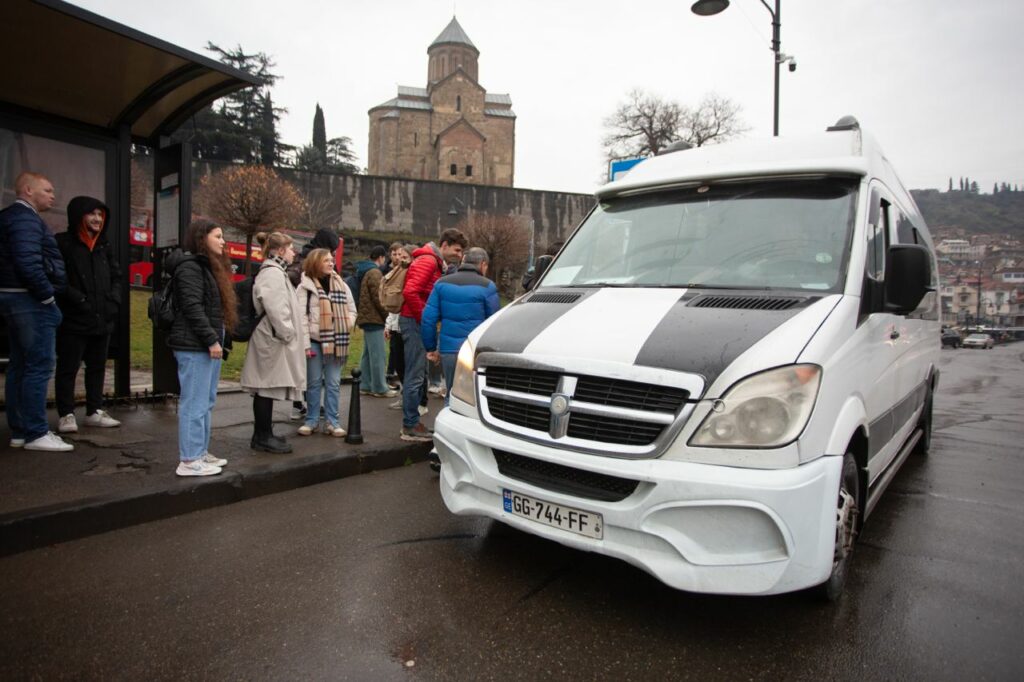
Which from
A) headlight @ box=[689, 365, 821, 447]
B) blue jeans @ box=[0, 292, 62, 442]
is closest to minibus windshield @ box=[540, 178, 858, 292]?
headlight @ box=[689, 365, 821, 447]

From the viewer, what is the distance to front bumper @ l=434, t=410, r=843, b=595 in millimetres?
2559

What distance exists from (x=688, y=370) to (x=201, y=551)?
298 centimetres

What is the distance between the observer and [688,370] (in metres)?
2.74

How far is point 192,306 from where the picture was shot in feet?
14.8

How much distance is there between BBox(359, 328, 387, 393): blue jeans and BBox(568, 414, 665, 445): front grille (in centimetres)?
556

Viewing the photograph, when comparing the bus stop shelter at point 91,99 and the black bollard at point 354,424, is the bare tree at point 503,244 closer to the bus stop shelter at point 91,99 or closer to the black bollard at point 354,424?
the bus stop shelter at point 91,99

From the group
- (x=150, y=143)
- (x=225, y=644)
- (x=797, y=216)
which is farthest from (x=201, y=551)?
(x=150, y=143)

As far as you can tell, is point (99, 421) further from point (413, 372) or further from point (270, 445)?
point (413, 372)

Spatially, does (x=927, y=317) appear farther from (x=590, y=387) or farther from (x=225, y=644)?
(x=225, y=644)

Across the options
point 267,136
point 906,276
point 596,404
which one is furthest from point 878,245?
point 267,136

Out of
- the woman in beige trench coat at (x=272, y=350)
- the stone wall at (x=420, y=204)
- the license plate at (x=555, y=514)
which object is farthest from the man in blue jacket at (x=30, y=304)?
the stone wall at (x=420, y=204)

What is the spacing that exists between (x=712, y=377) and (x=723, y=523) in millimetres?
594

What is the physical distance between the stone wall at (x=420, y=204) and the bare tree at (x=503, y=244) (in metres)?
6.82

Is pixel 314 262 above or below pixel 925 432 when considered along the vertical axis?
above
